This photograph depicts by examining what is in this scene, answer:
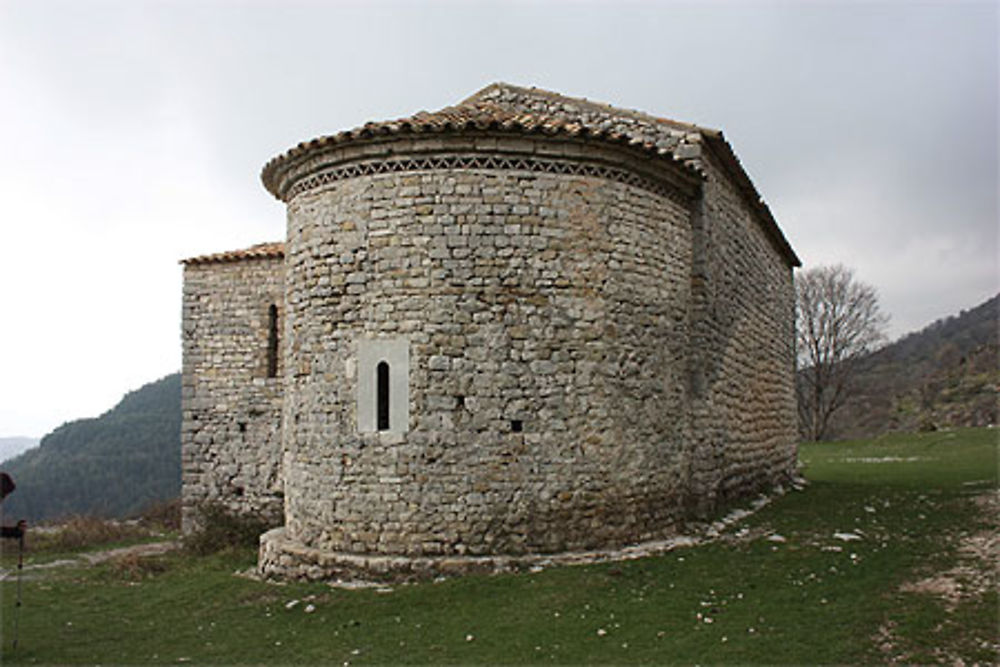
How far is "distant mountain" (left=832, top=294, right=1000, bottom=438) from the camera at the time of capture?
3459 centimetres

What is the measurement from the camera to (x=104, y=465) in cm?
4288

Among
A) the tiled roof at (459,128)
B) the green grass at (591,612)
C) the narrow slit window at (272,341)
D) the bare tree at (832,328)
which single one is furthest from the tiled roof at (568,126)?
the bare tree at (832,328)

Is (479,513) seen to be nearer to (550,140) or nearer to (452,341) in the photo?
(452,341)

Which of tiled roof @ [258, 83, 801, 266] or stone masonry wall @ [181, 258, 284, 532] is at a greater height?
tiled roof @ [258, 83, 801, 266]

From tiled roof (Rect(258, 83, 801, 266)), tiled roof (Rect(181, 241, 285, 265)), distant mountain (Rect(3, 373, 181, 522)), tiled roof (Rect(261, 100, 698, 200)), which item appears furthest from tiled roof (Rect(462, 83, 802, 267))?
distant mountain (Rect(3, 373, 181, 522))

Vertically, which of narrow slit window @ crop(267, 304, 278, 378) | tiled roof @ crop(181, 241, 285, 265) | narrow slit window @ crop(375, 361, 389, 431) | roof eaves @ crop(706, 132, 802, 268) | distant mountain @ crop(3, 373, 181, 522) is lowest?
distant mountain @ crop(3, 373, 181, 522)

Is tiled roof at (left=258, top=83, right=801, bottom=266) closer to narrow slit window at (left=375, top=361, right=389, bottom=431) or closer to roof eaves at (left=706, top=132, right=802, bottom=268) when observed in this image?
roof eaves at (left=706, top=132, right=802, bottom=268)

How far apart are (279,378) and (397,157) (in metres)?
6.24

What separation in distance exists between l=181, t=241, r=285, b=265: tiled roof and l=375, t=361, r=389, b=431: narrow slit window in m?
5.81

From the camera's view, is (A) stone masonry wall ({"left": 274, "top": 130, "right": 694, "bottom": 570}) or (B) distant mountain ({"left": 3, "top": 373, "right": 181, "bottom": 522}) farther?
(B) distant mountain ({"left": 3, "top": 373, "right": 181, "bottom": 522})

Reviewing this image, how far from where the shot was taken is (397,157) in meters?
9.45

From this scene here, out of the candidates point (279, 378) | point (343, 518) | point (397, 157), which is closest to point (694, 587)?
point (343, 518)

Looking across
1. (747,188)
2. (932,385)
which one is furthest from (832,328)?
(747,188)

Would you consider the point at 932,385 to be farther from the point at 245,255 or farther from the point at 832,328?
the point at 245,255
